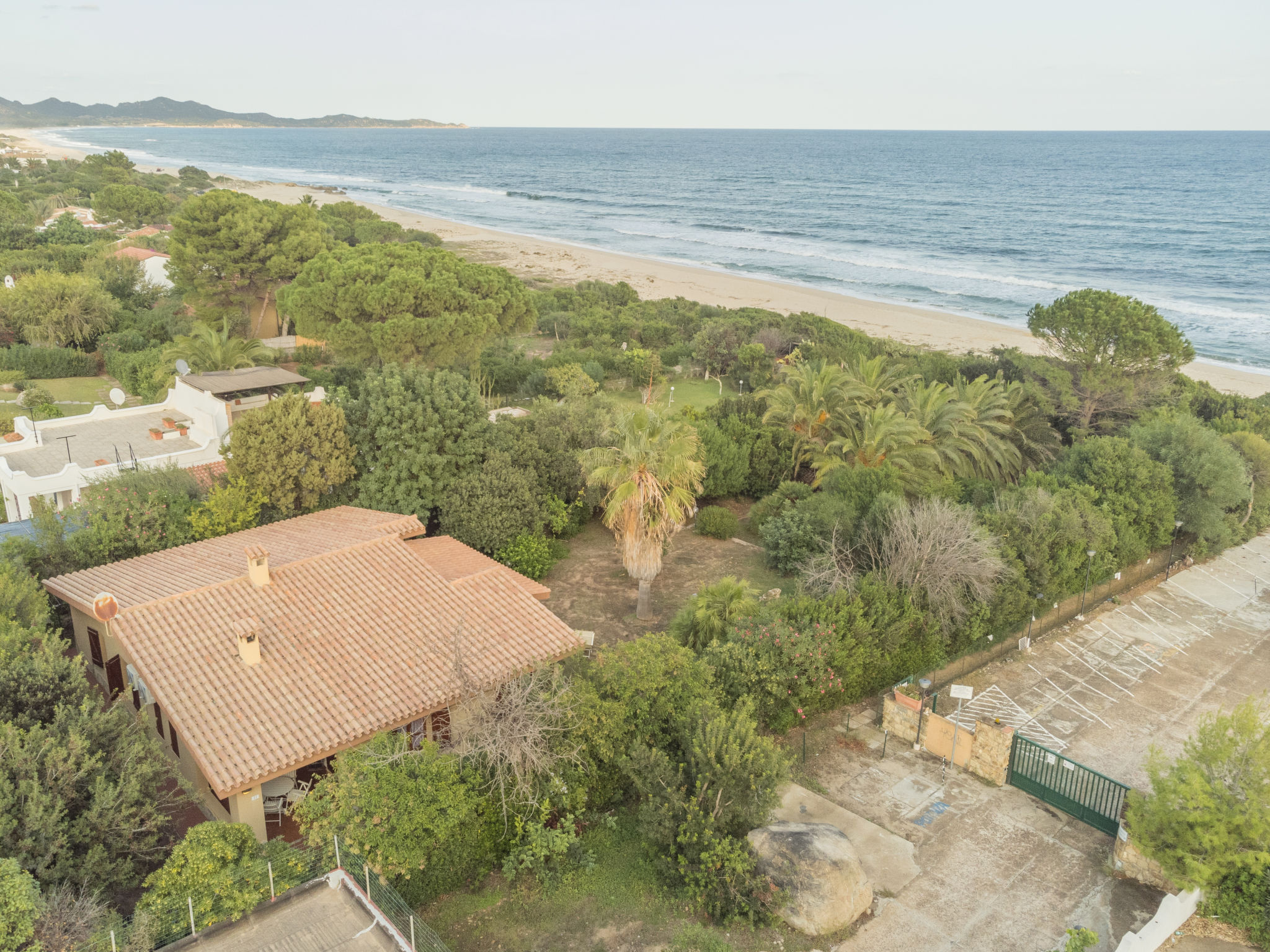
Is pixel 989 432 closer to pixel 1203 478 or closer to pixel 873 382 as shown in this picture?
pixel 873 382

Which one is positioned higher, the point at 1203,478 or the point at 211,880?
the point at 1203,478

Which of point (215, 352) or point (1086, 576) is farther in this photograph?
point (215, 352)

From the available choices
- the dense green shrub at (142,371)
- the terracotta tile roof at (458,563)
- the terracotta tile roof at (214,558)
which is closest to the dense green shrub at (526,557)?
the terracotta tile roof at (458,563)

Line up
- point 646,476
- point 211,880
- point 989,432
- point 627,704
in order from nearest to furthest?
point 211,880
point 627,704
point 646,476
point 989,432

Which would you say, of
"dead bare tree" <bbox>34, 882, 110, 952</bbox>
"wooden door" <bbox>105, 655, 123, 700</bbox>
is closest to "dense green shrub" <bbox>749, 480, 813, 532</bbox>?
"wooden door" <bbox>105, 655, 123, 700</bbox>

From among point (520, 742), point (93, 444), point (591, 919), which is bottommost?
point (591, 919)

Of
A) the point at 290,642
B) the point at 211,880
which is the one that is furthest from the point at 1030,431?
the point at 211,880

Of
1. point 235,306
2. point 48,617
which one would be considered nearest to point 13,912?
point 48,617
